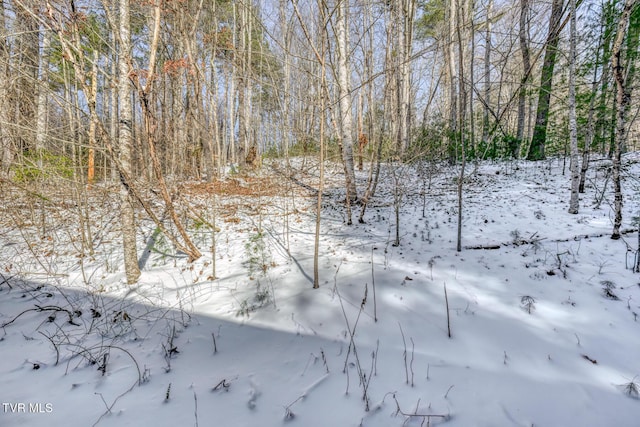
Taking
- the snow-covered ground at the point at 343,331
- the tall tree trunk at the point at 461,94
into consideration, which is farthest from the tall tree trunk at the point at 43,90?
the tall tree trunk at the point at 461,94

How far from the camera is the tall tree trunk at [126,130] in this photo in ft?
10.0

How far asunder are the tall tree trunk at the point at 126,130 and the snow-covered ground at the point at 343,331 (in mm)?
633

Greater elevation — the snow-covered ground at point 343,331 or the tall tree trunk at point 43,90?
the tall tree trunk at point 43,90

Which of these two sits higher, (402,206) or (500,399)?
(402,206)

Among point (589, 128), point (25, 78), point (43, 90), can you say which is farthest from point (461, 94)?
point (43, 90)

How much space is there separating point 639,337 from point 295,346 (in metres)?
2.89

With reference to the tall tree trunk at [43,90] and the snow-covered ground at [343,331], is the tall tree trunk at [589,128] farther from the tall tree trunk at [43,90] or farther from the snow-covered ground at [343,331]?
the tall tree trunk at [43,90]

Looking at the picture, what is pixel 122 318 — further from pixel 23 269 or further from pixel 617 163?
pixel 617 163

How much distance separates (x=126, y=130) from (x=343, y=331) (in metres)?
3.50

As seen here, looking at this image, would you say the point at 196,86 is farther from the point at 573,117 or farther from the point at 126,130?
the point at 573,117

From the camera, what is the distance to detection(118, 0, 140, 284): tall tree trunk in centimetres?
305

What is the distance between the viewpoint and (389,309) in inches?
108

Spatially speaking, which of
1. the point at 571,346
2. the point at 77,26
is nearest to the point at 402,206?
the point at 571,346

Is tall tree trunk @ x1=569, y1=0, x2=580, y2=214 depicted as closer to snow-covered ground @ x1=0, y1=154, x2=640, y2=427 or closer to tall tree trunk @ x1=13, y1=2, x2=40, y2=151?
snow-covered ground @ x1=0, y1=154, x2=640, y2=427
